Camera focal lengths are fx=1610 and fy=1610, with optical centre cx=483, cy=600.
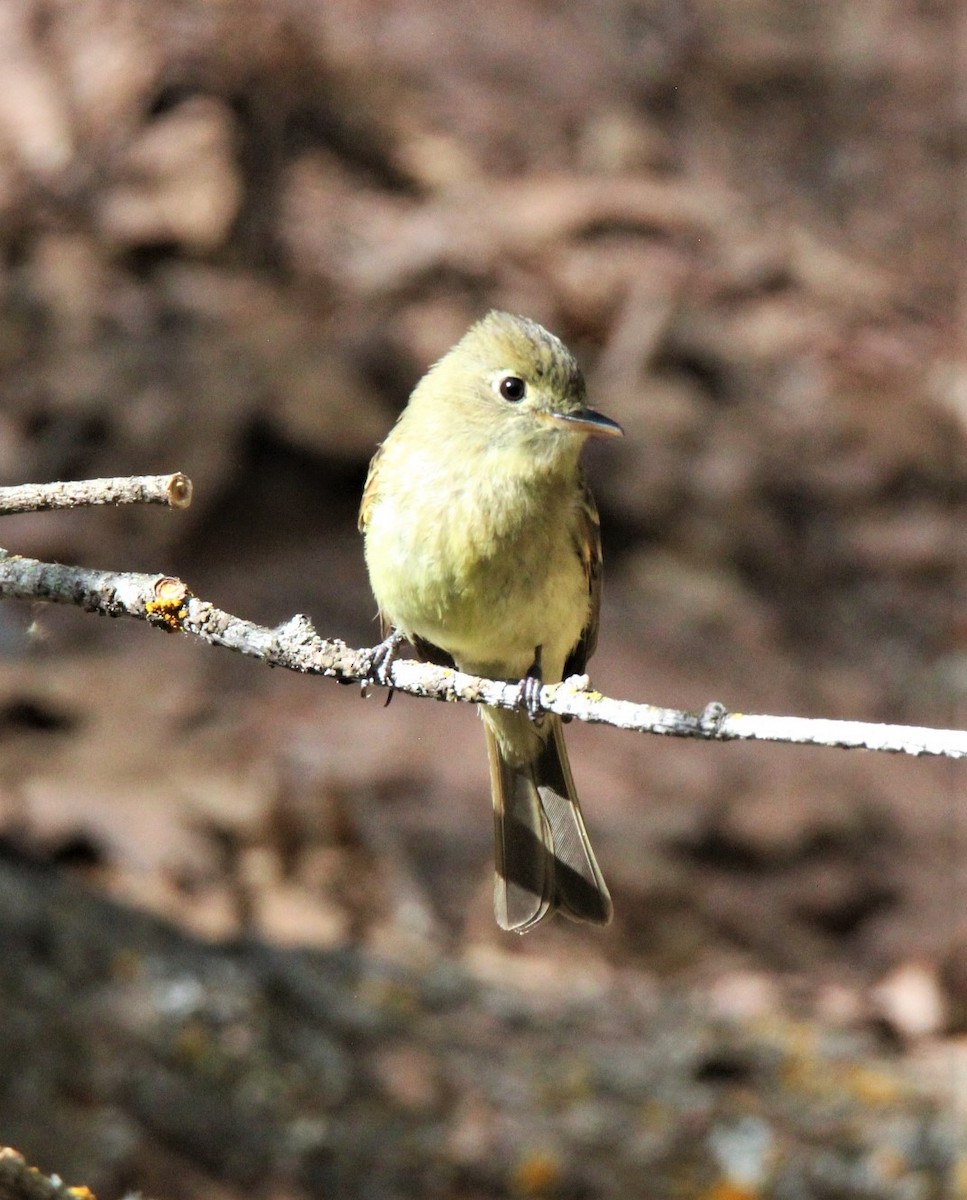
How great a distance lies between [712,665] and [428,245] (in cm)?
281

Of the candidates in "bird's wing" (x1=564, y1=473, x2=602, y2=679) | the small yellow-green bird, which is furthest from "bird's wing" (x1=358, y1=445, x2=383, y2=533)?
"bird's wing" (x1=564, y1=473, x2=602, y2=679)

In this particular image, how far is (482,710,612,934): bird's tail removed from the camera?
3682 millimetres

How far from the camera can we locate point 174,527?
6.80m

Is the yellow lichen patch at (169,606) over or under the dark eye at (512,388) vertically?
under

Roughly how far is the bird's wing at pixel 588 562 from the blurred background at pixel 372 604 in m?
1.40

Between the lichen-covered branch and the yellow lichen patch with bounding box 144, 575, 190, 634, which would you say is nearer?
the lichen-covered branch

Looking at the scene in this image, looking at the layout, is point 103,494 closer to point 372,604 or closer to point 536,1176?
point 536,1176

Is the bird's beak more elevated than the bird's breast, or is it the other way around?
the bird's beak

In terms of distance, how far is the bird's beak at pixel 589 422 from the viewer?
3465 millimetres

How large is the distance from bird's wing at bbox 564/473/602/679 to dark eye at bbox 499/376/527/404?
274mm

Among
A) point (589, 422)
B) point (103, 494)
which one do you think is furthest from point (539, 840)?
point (103, 494)

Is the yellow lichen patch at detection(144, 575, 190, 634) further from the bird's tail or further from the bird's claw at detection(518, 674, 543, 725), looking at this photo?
the bird's tail

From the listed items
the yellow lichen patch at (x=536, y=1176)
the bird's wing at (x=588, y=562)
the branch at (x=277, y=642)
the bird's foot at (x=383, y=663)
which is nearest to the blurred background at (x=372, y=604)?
the yellow lichen patch at (x=536, y=1176)

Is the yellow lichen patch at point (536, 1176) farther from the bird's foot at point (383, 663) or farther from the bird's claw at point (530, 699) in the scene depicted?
the bird's claw at point (530, 699)
